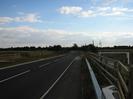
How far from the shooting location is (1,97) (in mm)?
10672

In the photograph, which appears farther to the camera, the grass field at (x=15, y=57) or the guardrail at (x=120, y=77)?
the grass field at (x=15, y=57)

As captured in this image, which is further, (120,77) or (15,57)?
(15,57)

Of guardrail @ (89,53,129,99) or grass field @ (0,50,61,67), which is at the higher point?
guardrail @ (89,53,129,99)

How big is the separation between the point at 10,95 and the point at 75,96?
2.81 m

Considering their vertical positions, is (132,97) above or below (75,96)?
above

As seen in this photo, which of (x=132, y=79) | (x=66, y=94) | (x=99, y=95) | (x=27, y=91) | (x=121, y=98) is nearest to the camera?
(x=132, y=79)

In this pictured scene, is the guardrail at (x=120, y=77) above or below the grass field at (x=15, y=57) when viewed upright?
above

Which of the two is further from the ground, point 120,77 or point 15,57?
point 120,77

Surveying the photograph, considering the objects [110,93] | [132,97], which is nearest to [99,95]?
[110,93]

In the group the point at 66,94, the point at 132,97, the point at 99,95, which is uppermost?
the point at 132,97

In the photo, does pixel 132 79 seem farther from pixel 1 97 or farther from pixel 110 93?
pixel 1 97

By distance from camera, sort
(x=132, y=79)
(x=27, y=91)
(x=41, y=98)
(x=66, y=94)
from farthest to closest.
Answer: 1. (x=27, y=91)
2. (x=66, y=94)
3. (x=41, y=98)
4. (x=132, y=79)

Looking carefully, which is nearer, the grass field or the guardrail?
the guardrail

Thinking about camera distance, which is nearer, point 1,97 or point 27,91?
point 1,97
